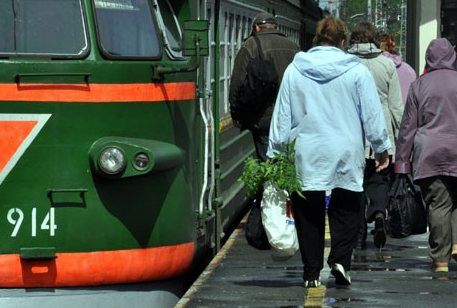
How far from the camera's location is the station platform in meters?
7.32

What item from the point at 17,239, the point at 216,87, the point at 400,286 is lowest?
the point at 400,286

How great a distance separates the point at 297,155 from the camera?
23.9 ft

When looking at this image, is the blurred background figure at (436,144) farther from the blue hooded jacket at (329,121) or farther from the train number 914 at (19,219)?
the train number 914 at (19,219)

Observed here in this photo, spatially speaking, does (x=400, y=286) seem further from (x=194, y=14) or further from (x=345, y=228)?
(x=194, y=14)

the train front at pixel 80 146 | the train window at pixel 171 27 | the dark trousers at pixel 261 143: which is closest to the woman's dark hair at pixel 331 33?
the train window at pixel 171 27

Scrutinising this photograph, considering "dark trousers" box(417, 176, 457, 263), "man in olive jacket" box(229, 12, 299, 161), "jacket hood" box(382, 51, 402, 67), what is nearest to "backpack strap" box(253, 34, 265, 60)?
"man in olive jacket" box(229, 12, 299, 161)

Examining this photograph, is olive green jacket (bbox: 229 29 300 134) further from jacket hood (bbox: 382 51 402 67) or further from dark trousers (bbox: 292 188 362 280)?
dark trousers (bbox: 292 188 362 280)

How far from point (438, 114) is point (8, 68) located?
312cm

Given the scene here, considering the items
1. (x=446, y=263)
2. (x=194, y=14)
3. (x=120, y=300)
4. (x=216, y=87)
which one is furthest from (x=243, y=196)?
(x=120, y=300)

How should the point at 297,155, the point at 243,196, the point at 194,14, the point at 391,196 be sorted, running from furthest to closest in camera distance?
the point at 243,196, the point at 391,196, the point at 194,14, the point at 297,155

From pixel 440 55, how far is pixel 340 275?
177 centimetres

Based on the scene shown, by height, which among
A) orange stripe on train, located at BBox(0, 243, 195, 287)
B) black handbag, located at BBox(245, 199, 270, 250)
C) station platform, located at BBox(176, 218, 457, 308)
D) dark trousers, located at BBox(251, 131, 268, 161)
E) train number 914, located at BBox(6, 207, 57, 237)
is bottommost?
station platform, located at BBox(176, 218, 457, 308)

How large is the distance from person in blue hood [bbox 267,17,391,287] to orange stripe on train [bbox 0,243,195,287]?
891 millimetres

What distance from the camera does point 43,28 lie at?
6656 millimetres
